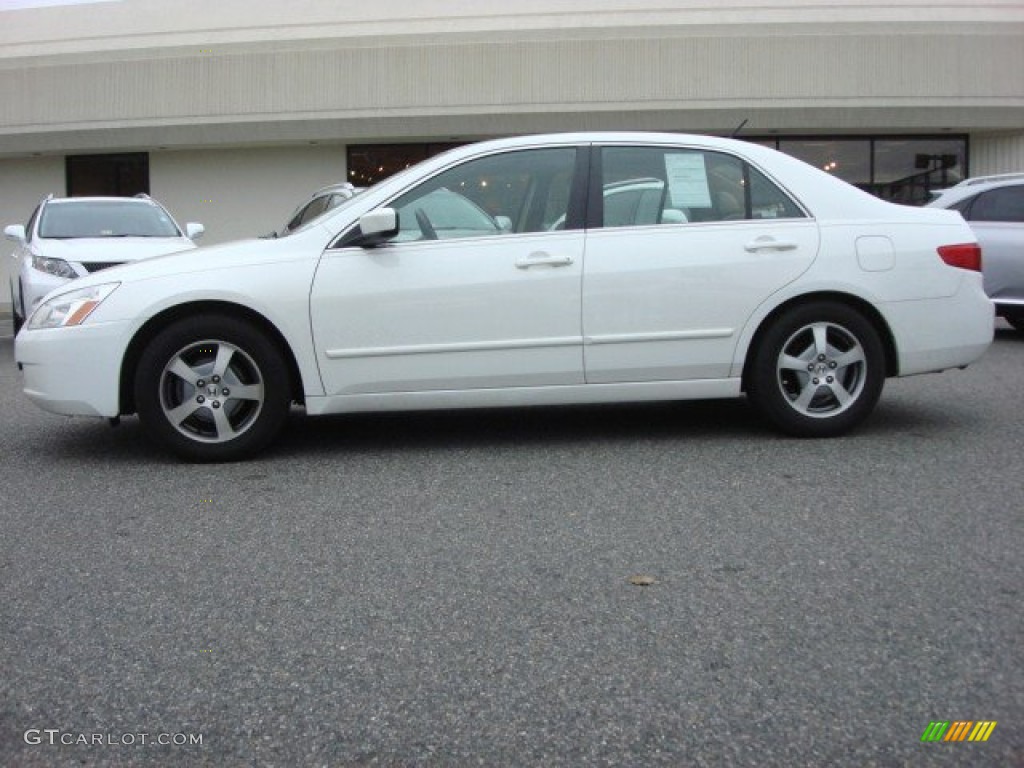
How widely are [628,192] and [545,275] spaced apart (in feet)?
2.25

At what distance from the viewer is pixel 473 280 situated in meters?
5.33

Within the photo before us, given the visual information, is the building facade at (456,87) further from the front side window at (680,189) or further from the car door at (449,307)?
the car door at (449,307)

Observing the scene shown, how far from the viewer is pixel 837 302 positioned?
18.3 ft

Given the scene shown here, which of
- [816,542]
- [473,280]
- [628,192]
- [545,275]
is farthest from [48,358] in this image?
[816,542]

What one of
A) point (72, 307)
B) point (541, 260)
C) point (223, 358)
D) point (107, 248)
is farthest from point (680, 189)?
point (107, 248)

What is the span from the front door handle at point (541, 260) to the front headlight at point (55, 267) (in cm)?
555

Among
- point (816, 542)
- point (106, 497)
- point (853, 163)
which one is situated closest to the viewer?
point (816, 542)

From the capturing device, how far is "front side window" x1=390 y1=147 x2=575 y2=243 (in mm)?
5500

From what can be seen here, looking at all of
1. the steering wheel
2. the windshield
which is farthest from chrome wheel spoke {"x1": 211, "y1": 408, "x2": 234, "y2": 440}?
the windshield

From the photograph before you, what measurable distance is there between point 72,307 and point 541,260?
2.35 metres

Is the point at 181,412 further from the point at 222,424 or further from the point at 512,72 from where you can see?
the point at 512,72

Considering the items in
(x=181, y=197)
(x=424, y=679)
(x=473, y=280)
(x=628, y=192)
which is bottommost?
(x=424, y=679)

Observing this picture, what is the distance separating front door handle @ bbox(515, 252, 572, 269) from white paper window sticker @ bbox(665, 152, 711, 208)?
27.4 inches

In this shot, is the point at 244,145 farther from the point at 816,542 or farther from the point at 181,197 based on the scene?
the point at 816,542
